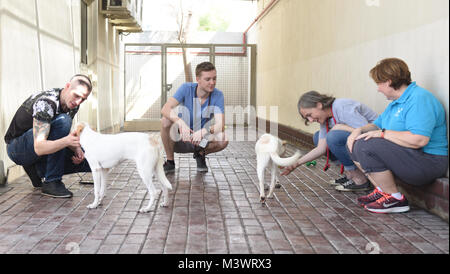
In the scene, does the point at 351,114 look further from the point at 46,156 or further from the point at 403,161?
the point at 46,156

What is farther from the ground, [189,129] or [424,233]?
[189,129]

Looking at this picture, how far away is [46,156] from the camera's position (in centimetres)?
425

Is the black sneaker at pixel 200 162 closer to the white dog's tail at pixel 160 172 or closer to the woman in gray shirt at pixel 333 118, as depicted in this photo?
the woman in gray shirt at pixel 333 118

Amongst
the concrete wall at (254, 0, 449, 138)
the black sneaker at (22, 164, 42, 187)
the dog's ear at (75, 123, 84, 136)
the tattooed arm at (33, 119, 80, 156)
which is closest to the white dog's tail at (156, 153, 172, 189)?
the dog's ear at (75, 123, 84, 136)

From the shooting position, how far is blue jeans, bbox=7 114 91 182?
4.15 m

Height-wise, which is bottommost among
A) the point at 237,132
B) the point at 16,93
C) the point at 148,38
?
the point at 237,132

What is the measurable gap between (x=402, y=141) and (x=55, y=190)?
307 centimetres

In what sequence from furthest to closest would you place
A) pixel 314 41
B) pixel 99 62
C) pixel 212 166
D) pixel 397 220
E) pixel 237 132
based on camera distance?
pixel 237 132 < pixel 99 62 < pixel 314 41 < pixel 212 166 < pixel 397 220

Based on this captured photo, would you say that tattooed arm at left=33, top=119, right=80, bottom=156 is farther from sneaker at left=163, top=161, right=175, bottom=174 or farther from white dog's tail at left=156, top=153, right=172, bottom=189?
sneaker at left=163, top=161, right=175, bottom=174

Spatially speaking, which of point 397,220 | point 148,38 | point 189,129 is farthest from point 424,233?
point 148,38
